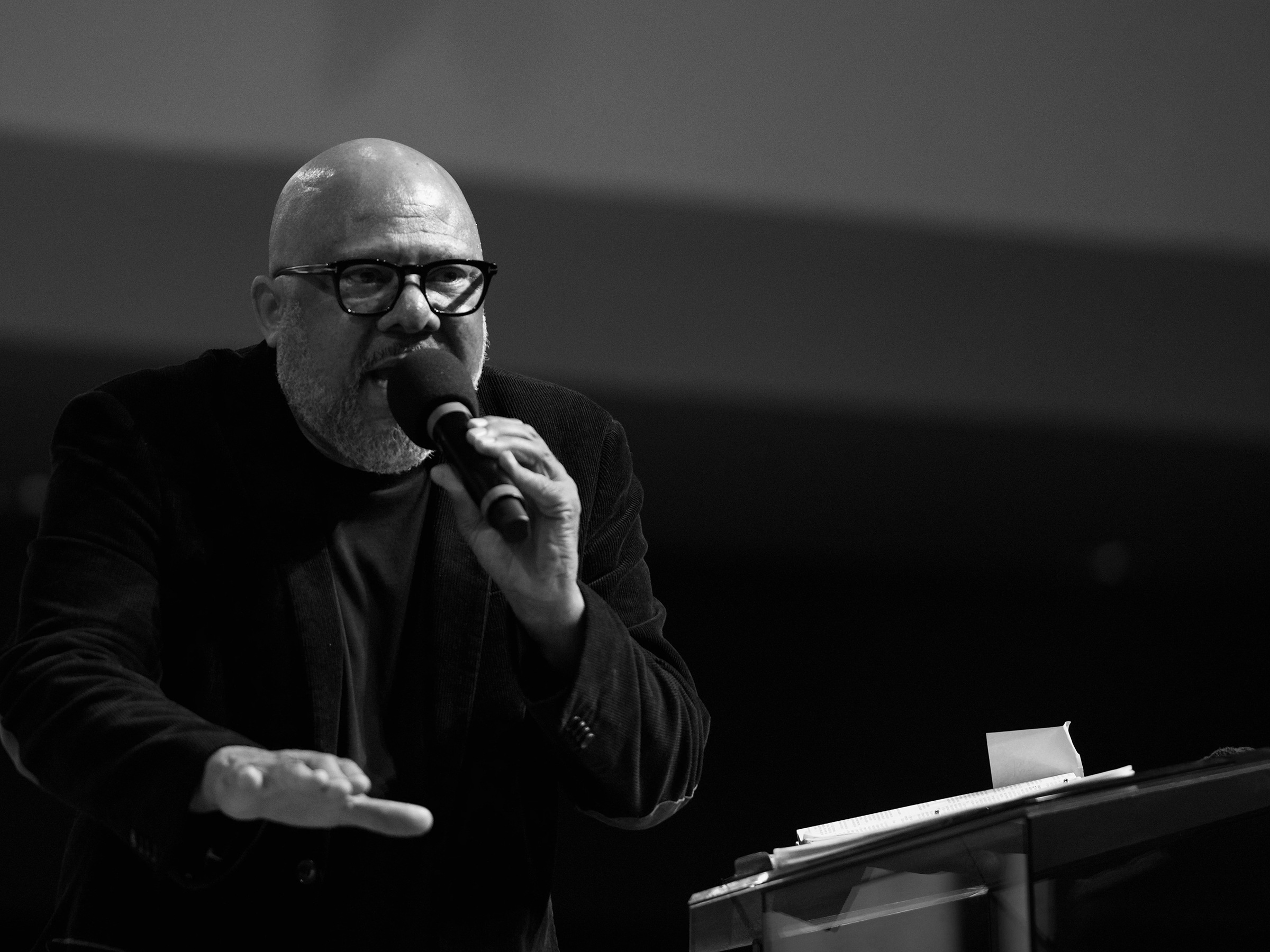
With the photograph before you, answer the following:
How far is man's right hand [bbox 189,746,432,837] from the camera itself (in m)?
1.03

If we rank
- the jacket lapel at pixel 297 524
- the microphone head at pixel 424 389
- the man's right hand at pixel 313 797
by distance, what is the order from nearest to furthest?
1. the man's right hand at pixel 313 797
2. the microphone head at pixel 424 389
3. the jacket lapel at pixel 297 524

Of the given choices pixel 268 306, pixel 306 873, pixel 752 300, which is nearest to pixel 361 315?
pixel 268 306

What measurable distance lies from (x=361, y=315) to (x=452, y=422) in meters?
0.27

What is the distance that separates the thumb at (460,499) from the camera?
1296 mm

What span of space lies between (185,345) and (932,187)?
1.26 meters

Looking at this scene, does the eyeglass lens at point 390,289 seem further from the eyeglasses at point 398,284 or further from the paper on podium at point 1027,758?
the paper on podium at point 1027,758

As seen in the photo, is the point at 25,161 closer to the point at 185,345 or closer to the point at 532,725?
the point at 185,345

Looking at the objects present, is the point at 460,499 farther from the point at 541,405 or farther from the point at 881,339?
the point at 881,339

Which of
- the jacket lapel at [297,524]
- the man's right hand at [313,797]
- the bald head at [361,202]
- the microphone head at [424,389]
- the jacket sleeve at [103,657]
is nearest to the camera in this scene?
the man's right hand at [313,797]

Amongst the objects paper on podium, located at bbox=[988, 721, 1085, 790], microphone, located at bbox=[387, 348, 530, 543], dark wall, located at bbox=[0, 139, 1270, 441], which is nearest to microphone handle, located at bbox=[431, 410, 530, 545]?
microphone, located at bbox=[387, 348, 530, 543]

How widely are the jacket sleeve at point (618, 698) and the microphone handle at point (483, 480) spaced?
167 mm

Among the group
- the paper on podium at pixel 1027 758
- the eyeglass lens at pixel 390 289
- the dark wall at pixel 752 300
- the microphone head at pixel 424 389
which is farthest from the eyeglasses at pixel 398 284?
the dark wall at pixel 752 300

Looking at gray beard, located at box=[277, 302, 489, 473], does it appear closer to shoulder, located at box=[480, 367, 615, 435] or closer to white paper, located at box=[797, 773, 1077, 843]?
shoulder, located at box=[480, 367, 615, 435]

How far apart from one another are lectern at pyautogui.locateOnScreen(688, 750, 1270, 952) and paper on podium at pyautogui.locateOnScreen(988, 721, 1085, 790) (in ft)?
0.66
